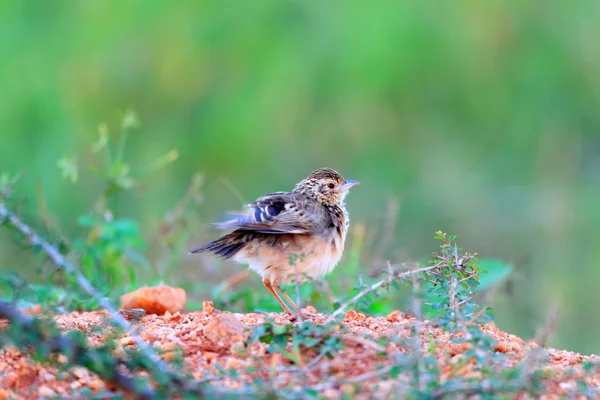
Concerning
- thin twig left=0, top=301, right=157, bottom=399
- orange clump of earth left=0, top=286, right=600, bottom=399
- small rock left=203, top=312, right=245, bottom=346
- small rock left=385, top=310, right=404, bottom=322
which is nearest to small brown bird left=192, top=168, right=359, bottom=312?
small rock left=385, top=310, right=404, bottom=322

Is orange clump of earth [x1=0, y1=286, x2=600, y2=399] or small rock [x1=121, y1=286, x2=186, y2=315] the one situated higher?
small rock [x1=121, y1=286, x2=186, y2=315]

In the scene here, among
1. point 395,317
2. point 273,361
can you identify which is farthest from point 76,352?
point 395,317

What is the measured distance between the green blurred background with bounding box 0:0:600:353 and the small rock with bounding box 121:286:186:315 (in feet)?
15.8

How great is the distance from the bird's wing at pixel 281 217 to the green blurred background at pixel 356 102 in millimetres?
4350

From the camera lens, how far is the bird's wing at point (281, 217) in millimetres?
5199

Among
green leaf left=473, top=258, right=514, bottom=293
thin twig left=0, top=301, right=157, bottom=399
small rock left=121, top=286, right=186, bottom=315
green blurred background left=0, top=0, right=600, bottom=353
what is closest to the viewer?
→ thin twig left=0, top=301, right=157, bottom=399

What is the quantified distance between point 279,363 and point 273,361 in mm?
293

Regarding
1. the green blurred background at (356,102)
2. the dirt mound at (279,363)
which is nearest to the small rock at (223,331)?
the dirt mound at (279,363)

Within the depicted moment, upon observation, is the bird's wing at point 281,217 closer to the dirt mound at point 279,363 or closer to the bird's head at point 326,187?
the bird's head at point 326,187

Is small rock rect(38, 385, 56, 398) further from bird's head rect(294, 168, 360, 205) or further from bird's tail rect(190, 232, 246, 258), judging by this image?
bird's head rect(294, 168, 360, 205)

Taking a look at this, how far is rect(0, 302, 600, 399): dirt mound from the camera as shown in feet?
12.1

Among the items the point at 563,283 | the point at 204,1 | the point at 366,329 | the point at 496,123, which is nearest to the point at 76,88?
the point at 204,1

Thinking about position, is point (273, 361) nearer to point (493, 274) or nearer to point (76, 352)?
point (76, 352)

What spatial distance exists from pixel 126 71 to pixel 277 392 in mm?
8567
